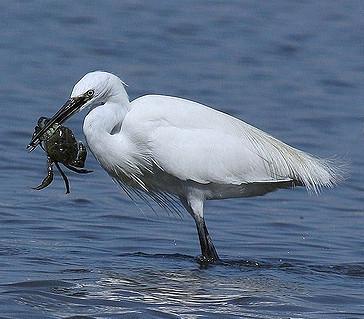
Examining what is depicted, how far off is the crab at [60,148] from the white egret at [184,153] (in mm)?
113

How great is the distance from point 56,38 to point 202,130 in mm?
9457

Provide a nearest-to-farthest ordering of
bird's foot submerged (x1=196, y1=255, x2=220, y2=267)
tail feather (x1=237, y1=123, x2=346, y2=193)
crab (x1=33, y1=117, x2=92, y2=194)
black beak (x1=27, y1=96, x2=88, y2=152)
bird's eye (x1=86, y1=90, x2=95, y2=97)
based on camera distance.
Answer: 1. black beak (x1=27, y1=96, x2=88, y2=152)
2. bird's eye (x1=86, y1=90, x2=95, y2=97)
3. crab (x1=33, y1=117, x2=92, y2=194)
4. bird's foot submerged (x1=196, y1=255, x2=220, y2=267)
5. tail feather (x1=237, y1=123, x2=346, y2=193)

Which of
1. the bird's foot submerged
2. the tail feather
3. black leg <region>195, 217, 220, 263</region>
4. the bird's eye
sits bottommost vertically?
the bird's foot submerged

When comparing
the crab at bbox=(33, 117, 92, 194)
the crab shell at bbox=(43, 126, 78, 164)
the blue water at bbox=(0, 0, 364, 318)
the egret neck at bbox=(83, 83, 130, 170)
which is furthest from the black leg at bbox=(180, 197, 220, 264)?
the crab shell at bbox=(43, 126, 78, 164)

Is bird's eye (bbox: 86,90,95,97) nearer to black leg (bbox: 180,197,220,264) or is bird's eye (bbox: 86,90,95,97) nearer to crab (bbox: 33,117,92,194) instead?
crab (bbox: 33,117,92,194)

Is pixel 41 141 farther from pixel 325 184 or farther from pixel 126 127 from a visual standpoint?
pixel 325 184

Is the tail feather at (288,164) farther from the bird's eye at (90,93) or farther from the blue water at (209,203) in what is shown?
the bird's eye at (90,93)

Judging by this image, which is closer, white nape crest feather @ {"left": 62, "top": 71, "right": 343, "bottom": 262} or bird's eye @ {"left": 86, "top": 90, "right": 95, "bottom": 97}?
bird's eye @ {"left": 86, "top": 90, "right": 95, "bottom": 97}

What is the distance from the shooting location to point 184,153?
10.2 meters

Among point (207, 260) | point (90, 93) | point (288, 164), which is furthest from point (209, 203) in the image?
point (90, 93)

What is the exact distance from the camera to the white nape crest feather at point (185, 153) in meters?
9.95

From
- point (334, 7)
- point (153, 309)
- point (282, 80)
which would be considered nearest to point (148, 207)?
point (153, 309)

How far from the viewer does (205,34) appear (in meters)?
20.5

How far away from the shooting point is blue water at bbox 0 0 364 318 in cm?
883
